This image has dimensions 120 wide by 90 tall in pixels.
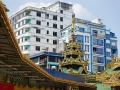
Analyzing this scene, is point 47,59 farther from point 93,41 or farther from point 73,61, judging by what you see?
point 73,61

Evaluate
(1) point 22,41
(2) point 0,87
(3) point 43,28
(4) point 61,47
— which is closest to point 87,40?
(4) point 61,47

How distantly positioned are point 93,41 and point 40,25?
13431mm

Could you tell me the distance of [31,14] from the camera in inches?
2328

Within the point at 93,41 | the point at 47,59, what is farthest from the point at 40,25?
the point at 93,41

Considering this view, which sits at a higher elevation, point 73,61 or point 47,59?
point 47,59

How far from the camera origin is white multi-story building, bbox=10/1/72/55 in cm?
5906

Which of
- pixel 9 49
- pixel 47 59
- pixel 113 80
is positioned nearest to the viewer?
pixel 9 49

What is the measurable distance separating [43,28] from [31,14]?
15.1 ft

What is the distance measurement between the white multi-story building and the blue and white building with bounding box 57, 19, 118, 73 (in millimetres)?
2542

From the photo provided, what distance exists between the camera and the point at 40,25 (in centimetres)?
6072

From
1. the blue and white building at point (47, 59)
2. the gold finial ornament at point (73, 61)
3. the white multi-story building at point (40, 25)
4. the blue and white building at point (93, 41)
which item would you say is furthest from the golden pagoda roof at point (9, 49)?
the blue and white building at point (93, 41)

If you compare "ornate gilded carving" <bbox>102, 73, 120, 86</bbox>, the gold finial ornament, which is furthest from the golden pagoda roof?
the gold finial ornament

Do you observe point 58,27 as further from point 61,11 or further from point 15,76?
point 15,76

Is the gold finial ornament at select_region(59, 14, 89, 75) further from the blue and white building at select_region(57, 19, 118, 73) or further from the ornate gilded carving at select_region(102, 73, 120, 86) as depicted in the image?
the blue and white building at select_region(57, 19, 118, 73)
